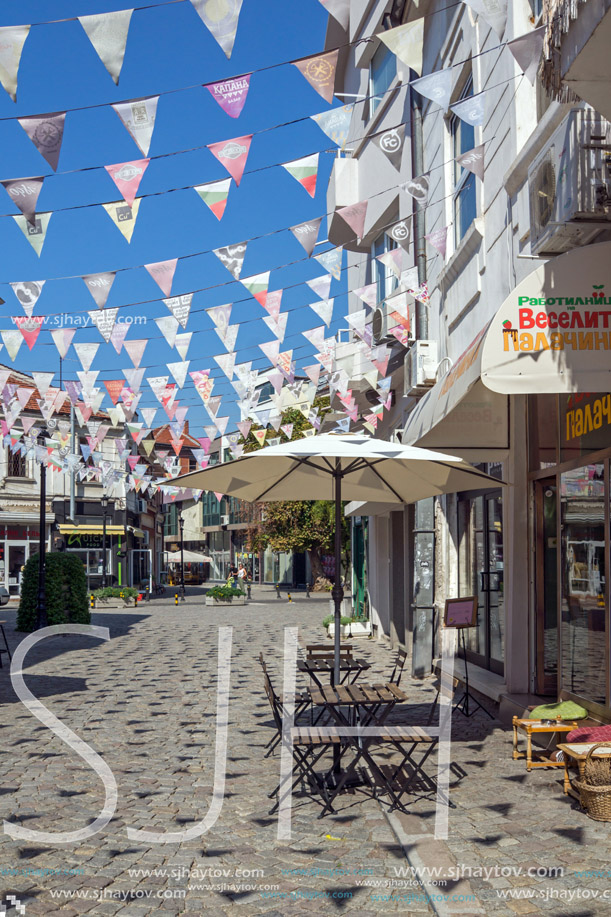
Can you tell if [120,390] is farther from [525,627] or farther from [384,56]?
[525,627]

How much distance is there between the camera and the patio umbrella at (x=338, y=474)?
7.26 metres

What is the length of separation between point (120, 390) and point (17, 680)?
669 centimetres

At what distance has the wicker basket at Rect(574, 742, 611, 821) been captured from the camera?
5562 millimetres

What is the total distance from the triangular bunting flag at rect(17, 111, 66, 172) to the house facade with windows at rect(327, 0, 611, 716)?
2.59 m

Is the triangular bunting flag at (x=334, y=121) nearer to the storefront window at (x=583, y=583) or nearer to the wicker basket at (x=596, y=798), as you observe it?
the storefront window at (x=583, y=583)

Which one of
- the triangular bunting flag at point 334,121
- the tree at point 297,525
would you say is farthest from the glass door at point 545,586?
the tree at point 297,525

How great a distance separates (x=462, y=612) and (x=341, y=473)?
2542 millimetres

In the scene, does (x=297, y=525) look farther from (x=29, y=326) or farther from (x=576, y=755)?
(x=576, y=755)

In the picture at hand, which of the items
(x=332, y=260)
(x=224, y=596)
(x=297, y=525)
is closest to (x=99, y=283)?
(x=332, y=260)

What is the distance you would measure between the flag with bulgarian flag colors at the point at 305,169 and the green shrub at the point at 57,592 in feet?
46.5

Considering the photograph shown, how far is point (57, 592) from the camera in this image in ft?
67.6

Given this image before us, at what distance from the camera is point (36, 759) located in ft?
24.7

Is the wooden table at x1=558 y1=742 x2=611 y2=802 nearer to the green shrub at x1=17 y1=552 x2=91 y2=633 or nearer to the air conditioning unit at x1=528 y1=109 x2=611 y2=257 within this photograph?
the air conditioning unit at x1=528 y1=109 x2=611 y2=257

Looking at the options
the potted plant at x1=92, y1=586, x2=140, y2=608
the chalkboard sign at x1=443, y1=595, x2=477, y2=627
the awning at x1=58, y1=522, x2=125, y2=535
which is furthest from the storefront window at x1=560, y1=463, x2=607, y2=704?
the awning at x1=58, y1=522, x2=125, y2=535
